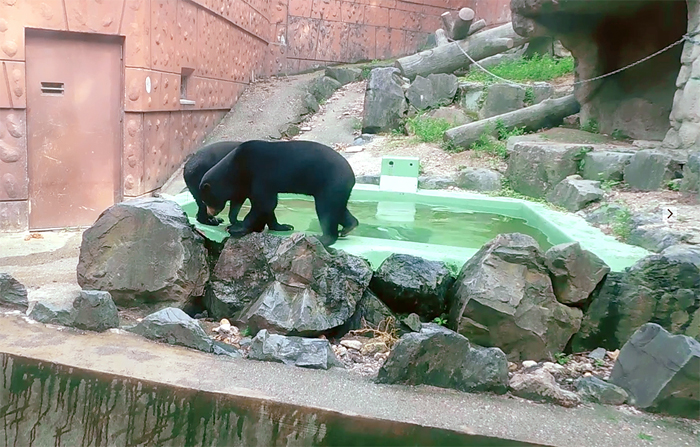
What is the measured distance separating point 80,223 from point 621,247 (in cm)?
538

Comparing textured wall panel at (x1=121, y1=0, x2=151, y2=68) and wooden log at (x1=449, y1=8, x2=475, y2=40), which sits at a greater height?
wooden log at (x1=449, y1=8, x2=475, y2=40)

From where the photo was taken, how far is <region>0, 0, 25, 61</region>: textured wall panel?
19.8ft

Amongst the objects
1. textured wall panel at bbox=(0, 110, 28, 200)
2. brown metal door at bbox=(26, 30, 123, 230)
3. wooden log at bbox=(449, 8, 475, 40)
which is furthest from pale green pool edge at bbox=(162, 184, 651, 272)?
wooden log at bbox=(449, 8, 475, 40)

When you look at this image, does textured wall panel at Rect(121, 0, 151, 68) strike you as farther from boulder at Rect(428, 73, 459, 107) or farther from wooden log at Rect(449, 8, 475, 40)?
wooden log at Rect(449, 8, 475, 40)

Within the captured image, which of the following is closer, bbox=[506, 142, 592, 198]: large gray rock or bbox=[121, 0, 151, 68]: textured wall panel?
bbox=[121, 0, 151, 68]: textured wall panel

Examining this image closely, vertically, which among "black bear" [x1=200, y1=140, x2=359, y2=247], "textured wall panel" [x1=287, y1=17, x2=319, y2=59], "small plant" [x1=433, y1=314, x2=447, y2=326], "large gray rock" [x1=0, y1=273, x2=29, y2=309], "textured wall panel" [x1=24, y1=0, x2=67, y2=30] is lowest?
"small plant" [x1=433, y1=314, x2=447, y2=326]

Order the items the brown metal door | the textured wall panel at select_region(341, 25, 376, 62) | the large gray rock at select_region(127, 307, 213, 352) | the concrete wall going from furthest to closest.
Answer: the textured wall panel at select_region(341, 25, 376, 62) → the concrete wall → the brown metal door → the large gray rock at select_region(127, 307, 213, 352)

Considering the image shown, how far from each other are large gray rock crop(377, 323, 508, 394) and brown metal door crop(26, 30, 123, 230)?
520 cm

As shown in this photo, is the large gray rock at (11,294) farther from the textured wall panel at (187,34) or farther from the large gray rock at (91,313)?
the textured wall panel at (187,34)

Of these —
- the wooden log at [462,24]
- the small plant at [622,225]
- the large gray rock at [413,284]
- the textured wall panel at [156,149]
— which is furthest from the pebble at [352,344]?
the wooden log at [462,24]

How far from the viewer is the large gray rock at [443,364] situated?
2699 mm

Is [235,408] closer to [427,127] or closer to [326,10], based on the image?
[427,127]

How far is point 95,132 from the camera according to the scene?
698cm

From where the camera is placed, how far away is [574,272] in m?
3.73
